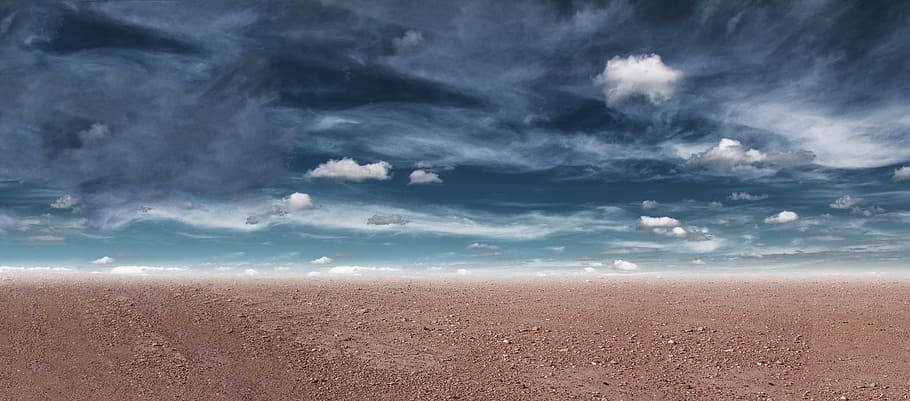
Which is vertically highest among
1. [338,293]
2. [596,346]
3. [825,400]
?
[338,293]

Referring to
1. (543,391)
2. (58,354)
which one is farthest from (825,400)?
(58,354)

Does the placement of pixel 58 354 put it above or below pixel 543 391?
above

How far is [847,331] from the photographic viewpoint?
84.4ft

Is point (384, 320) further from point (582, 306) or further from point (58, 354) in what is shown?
point (58, 354)

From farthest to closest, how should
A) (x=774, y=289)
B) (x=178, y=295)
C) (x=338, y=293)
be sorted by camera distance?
(x=774, y=289), (x=338, y=293), (x=178, y=295)

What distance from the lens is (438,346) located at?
78.2ft

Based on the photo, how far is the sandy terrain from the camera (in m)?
19.9

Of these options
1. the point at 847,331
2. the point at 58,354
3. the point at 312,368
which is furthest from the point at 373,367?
the point at 847,331

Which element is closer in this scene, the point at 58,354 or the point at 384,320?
the point at 58,354

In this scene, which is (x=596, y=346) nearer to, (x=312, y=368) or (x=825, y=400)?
(x=825, y=400)

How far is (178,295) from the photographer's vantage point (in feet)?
102

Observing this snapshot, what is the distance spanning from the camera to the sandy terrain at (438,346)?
65.4 ft

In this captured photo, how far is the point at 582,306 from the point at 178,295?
890 inches

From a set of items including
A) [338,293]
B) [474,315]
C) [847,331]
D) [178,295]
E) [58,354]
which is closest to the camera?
[58,354]
